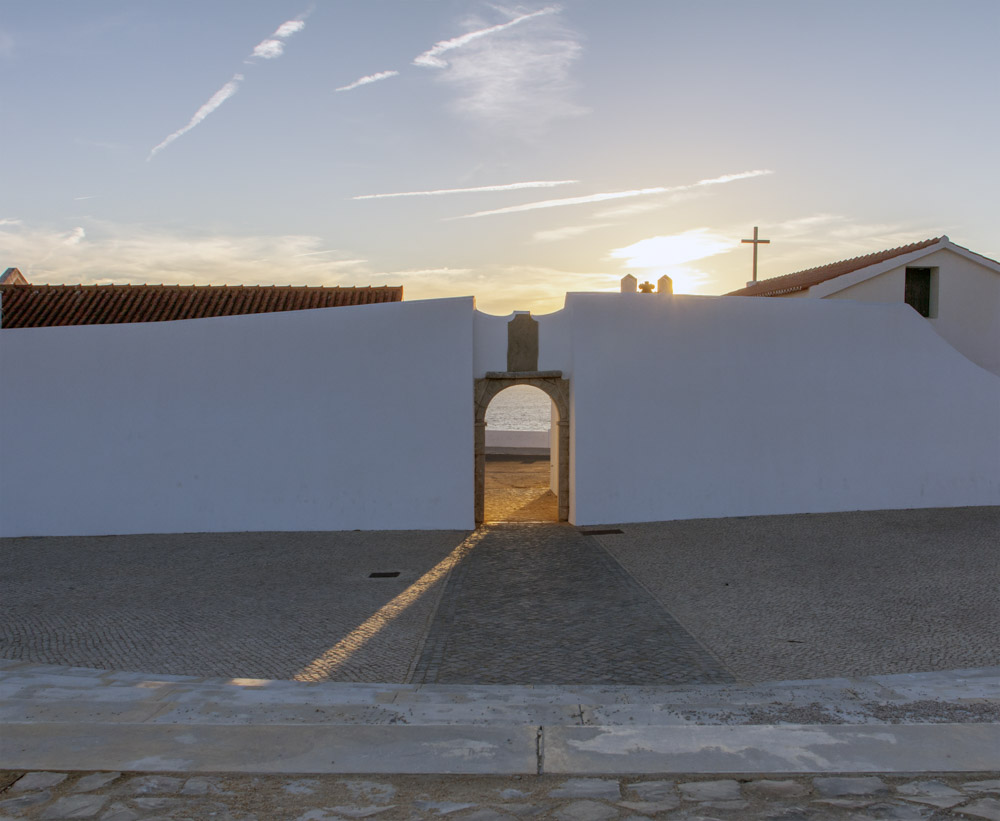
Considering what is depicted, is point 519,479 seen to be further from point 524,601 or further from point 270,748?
point 270,748

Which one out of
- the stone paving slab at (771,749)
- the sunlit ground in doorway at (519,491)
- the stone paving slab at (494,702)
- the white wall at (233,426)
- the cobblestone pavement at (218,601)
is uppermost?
the white wall at (233,426)

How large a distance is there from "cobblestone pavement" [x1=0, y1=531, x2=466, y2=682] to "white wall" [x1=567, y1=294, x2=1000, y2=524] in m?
3.29

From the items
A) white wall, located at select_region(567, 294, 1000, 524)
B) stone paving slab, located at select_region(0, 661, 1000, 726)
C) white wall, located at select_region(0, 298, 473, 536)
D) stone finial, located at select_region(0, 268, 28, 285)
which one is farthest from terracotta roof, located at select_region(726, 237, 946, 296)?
stone finial, located at select_region(0, 268, 28, 285)

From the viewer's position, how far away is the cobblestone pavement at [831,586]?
673cm

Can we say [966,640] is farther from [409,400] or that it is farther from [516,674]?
[409,400]

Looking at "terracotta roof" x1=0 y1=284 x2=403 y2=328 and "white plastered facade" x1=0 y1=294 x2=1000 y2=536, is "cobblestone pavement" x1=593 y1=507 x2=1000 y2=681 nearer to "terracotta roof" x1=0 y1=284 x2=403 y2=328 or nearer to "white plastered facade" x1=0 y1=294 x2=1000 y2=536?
"white plastered facade" x1=0 y1=294 x2=1000 y2=536

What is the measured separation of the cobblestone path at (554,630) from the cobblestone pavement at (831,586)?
325 mm

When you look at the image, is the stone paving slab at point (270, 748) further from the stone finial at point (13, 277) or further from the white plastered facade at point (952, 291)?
the stone finial at point (13, 277)

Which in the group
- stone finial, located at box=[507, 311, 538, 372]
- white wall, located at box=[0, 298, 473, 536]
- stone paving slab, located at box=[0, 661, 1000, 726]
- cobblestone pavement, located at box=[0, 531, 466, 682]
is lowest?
cobblestone pavement, located at box=[0, 531, 466, 682]

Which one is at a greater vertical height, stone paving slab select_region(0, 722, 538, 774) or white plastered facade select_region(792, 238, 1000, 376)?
white plastered facade select_region(792, 238, 1000, 376)

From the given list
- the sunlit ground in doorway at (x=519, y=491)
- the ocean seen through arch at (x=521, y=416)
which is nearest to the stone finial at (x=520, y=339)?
the sunlit ground in doorway at (x=519, y=491)

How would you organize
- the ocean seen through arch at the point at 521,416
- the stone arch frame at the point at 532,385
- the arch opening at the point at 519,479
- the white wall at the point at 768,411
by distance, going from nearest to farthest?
the stone arch frame at the point at 532,385
the white wall at the point at 768,411
the arch opening at the point at 519,479
the ocean seen through arch at the point at 521,416

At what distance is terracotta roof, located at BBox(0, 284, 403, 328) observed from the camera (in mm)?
17203

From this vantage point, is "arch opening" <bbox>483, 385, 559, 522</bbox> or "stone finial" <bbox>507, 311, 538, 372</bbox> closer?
"stone finial" <bbox>507, 311, 538, 372</bbox>
